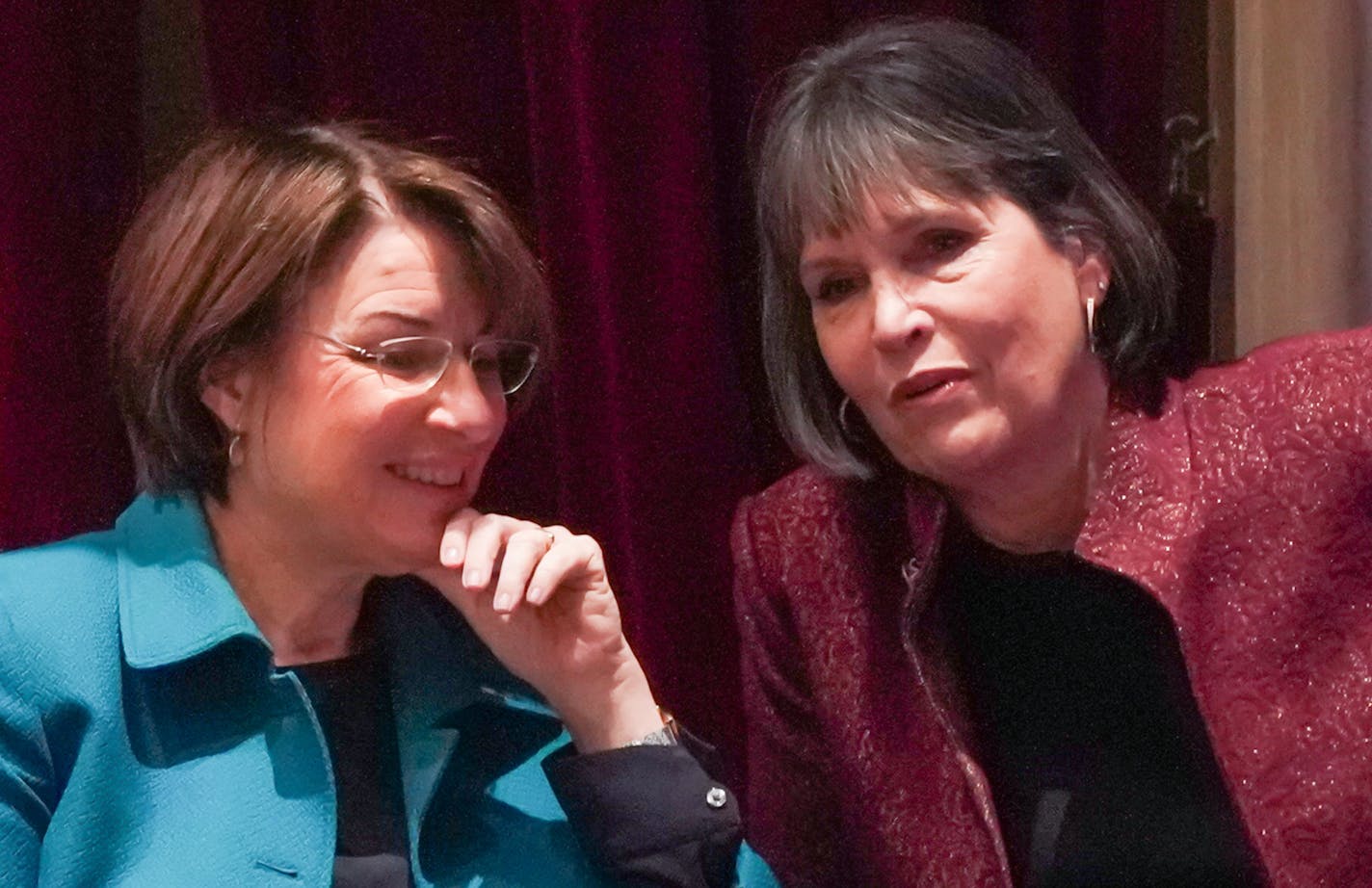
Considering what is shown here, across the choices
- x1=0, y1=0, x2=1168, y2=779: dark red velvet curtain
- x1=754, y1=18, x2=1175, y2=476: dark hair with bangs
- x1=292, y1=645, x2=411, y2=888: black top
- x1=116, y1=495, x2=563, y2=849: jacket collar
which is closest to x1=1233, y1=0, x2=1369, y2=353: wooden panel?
x1=0, y1=0, x2=1168, y2=779: dark red velvet curtain

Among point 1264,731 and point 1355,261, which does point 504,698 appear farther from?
point 1355,261

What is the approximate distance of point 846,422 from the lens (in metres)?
1.51

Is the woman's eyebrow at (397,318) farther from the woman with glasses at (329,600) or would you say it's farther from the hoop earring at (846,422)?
the hoop earring at (846,422)

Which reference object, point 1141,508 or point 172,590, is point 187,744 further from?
point 1141,508

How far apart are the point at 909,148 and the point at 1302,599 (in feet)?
1.76

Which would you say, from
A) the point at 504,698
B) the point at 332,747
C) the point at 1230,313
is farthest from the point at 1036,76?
the point at 332,747

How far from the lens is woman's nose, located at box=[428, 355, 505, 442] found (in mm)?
1226

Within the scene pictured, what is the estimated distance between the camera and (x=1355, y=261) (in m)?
1.85

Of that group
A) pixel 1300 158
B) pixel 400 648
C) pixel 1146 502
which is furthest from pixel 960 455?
pixel 1300 158

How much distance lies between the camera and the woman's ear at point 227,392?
1250 millimetres

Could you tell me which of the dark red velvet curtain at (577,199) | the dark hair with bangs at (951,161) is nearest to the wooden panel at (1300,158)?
the dark red velvet curtain at (577,199)

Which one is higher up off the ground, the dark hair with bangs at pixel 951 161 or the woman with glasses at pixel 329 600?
the dark hair with bangs at pixel 951 161

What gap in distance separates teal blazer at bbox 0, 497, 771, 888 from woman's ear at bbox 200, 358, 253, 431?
89 millimetres

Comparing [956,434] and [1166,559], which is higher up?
[956,434]
